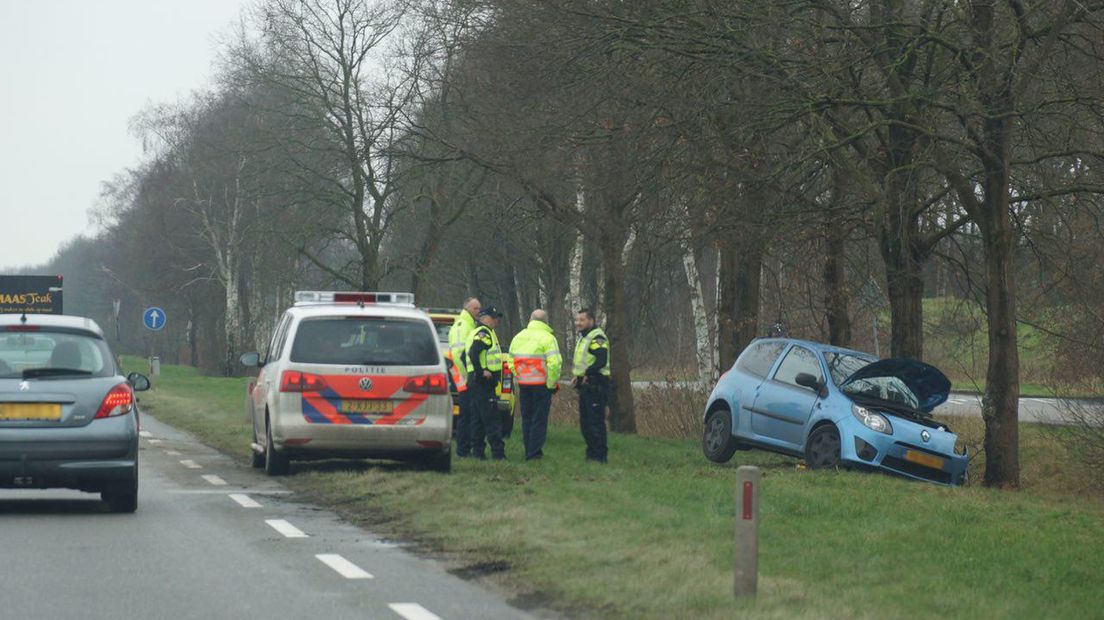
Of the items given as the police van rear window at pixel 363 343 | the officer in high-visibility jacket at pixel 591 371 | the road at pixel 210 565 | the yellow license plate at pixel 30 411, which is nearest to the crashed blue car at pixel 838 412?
the officer in high-visibility jacket at pixel 591 371

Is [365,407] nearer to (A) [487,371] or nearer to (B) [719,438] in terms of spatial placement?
(A) [487,371]

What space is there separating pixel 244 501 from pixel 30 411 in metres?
2.25

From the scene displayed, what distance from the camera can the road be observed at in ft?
28.0

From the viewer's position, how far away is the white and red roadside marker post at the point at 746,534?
8.55 meters

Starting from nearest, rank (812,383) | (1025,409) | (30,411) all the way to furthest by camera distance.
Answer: (30,411)
(812,383)
(1025,409)

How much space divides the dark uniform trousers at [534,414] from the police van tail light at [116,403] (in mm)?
5181

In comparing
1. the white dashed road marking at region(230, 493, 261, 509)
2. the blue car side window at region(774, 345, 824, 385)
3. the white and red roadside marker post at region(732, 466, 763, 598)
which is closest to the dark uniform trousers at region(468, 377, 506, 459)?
the blue car side window at region(774, 345, 824, 385)

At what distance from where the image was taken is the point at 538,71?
18062 millimetres

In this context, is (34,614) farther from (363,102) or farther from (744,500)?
(363,102)

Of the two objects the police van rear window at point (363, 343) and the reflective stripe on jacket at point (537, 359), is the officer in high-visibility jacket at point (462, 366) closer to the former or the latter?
the reflective stripe on jacket at point (537, 359)

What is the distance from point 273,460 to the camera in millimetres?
16484

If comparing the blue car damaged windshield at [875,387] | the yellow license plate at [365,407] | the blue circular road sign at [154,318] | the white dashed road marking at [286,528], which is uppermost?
the blue circular road sign at [154,318]

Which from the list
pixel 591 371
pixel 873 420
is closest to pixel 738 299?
pixel 873 420

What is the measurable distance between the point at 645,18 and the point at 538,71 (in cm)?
219
